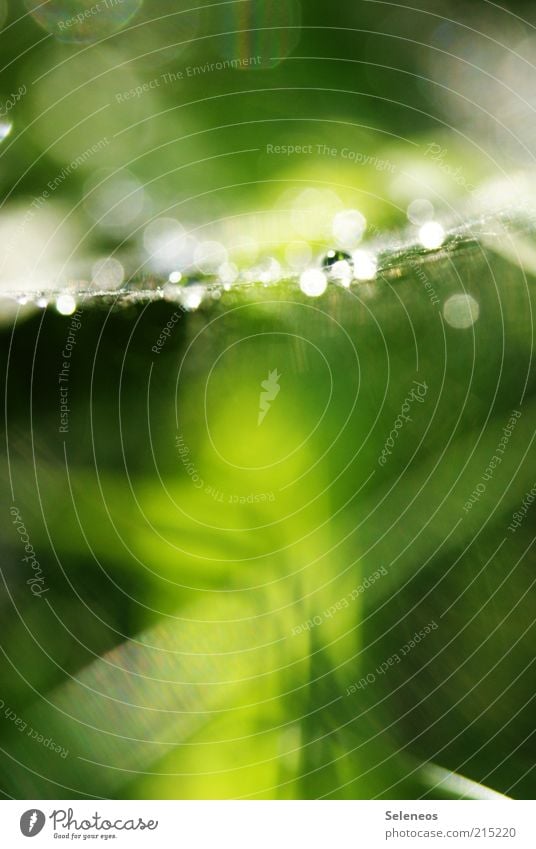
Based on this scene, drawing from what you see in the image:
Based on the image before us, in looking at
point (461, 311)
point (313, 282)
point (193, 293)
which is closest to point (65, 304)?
point (193, 293)

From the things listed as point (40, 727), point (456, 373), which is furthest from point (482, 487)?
point (40, 727)

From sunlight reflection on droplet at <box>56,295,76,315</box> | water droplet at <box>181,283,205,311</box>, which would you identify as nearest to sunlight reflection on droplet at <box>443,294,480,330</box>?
water droplet at <box>181,283,205,311</box>

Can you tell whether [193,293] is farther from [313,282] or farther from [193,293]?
[313,282]

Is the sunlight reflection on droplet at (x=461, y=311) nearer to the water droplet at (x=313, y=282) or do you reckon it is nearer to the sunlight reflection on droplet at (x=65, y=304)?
the water droplet at (x=313, y=282)

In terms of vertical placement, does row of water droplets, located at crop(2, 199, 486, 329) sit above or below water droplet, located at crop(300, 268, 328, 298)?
above

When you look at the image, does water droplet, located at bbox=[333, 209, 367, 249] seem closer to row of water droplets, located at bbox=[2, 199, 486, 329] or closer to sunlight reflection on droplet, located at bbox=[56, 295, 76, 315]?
row of water droplets, located at bbox=[2, 199, 486, 329]

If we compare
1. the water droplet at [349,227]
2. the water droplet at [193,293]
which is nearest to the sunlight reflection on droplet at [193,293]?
the water droplet at [193,293]

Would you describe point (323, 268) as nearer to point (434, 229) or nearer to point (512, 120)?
point (434, 229)
